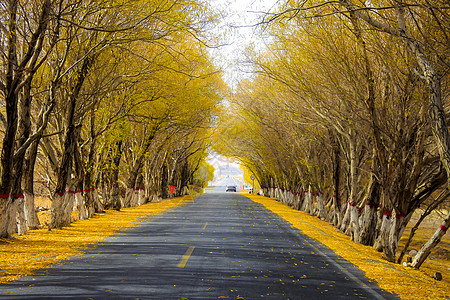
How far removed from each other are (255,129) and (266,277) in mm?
31729

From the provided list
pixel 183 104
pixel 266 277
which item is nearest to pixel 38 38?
pixel 266 277

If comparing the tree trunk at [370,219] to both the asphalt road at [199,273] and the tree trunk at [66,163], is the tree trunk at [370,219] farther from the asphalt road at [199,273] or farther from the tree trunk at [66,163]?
the tree trunk at [66,163]

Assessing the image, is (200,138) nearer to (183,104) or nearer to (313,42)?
(183,104)

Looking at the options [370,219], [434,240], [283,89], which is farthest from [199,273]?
[283,89]

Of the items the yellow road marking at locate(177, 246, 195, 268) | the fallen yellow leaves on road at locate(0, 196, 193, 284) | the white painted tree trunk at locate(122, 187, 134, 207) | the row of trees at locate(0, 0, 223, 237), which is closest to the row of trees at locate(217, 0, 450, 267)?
the row of trees at locate(0, 0, 223, 237)

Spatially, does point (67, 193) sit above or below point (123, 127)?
below

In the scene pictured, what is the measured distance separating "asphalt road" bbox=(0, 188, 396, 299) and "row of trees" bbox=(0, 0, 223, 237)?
15.5 ft

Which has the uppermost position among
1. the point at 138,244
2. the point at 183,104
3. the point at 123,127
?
the point at 183,104

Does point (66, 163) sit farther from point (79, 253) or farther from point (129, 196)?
point (129, 196)

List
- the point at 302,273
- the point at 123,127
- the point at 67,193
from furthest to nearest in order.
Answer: the point at 123,127 → the point at 67,193 → the point at 302,273

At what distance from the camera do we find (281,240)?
48.3 feet

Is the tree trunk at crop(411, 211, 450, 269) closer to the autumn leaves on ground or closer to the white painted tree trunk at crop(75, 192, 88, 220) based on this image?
the autumn leaves on ground

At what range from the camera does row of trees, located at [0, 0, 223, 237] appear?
12836 mm

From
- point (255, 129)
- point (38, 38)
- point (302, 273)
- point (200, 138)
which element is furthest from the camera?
point (200, 138)
